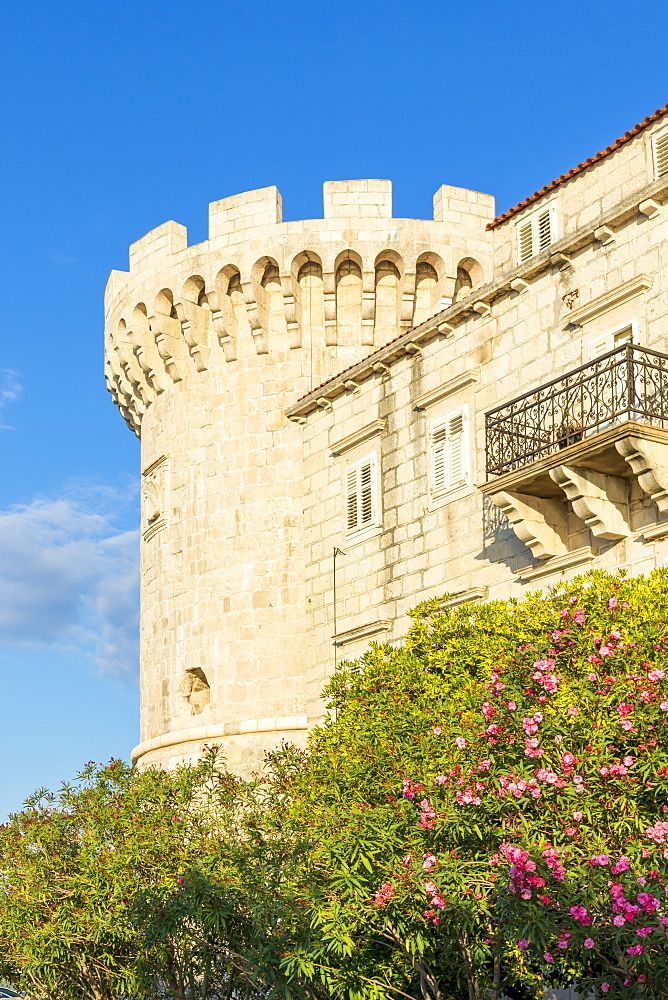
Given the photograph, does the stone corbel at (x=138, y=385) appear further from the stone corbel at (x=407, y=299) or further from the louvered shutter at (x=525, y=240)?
the louvered shutter at (x=525, y=240)

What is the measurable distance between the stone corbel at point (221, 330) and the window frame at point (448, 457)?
7491 millimetres

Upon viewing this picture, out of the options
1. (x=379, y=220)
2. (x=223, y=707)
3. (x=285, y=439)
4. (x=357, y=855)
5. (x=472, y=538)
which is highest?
(x=379, y=220)

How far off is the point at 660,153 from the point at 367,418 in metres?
7.91

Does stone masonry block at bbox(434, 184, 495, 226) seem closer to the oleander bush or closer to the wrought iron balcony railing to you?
the wrought iron balcony railing

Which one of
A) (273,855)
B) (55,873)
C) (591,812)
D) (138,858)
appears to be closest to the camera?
(591,812)

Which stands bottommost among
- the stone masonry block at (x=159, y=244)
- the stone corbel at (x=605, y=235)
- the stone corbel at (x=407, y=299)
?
the stone corbel at (x=605, y=235)

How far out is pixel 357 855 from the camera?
12.8 metres

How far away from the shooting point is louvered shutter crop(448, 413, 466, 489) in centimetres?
2195

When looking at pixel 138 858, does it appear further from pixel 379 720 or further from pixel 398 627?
pixel 398 627

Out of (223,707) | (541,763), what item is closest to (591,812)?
(541,763)

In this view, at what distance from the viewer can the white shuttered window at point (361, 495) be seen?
24234 mm

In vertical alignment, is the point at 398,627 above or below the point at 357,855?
above

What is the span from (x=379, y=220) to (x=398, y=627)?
10.1 m

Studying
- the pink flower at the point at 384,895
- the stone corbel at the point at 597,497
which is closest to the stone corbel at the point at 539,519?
the stone corbel at the point at 597,497
